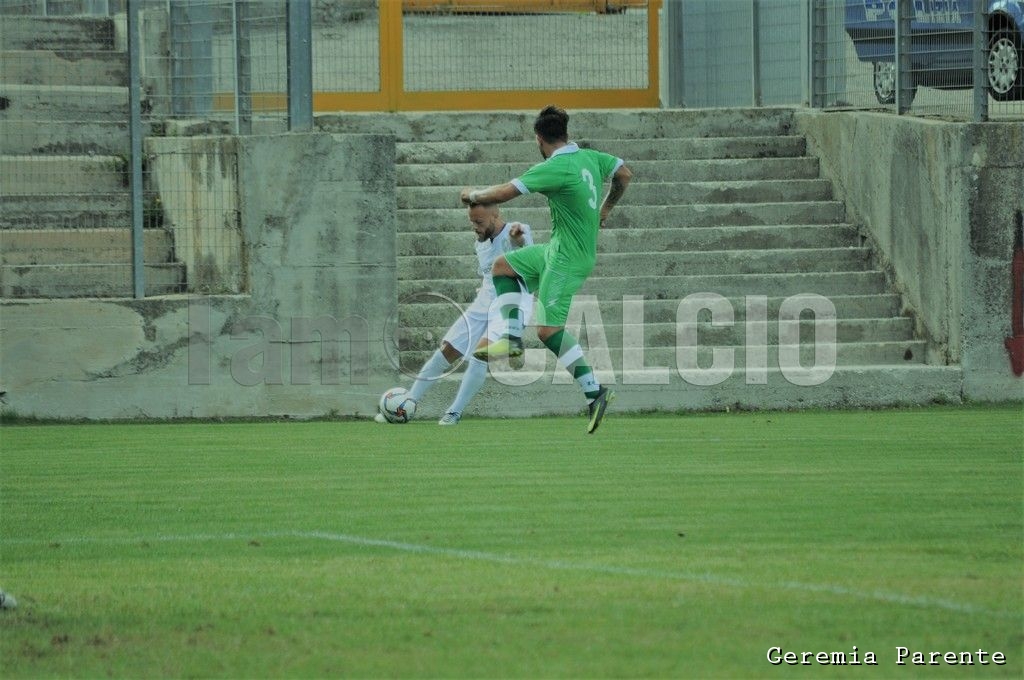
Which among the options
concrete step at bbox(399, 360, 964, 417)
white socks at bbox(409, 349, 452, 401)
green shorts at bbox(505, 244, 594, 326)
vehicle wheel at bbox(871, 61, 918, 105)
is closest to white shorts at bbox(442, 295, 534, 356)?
white socks at bbox(409, 349, 452, 401)

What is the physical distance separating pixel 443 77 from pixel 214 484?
12.1 metres

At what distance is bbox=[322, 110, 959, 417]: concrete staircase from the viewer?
16172 mm

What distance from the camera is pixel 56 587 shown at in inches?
298

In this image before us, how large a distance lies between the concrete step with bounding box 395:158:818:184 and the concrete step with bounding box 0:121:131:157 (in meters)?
3.40

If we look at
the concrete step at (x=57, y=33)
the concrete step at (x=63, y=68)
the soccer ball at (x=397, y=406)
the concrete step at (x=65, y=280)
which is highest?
the concrete step at (x=57, y=33)

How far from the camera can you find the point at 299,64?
16641mm

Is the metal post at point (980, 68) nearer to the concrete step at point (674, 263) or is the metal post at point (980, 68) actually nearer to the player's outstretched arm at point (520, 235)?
the concrete step at point (674, 263)

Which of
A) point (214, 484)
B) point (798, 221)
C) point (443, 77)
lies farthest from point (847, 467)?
point (443, 77)

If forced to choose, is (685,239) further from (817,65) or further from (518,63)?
(518,63)

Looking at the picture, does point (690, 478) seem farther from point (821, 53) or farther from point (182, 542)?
point (821, 53)

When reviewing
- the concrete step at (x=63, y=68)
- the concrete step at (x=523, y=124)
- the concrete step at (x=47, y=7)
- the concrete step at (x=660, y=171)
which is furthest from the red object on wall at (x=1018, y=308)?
the concrete step at (x=47, y=7)

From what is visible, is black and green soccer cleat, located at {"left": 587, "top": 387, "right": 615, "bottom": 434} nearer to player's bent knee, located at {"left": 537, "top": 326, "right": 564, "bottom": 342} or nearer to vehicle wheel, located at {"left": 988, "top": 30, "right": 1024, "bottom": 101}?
player's bent knee, located at {"left": 537, "top": 326, "right": 564, "bottom": 342}

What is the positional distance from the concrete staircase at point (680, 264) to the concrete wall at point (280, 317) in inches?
34.8

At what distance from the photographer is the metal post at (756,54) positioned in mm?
21422
